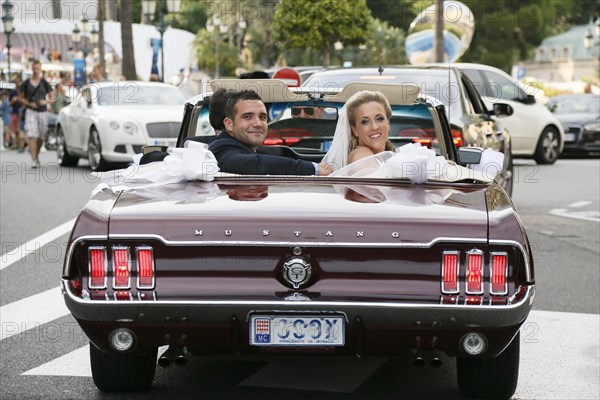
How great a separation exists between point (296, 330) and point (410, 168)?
1.10 m

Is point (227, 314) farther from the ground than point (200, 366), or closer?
farther from the ground

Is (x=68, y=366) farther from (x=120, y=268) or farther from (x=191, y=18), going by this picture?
(x=191, y=18)

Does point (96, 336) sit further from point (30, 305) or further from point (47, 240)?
point (47, 240)

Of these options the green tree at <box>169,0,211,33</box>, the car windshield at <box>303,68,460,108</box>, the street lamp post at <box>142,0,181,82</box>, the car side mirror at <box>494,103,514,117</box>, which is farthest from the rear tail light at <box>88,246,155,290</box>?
the green tree at <box>169,0,211,33</box>

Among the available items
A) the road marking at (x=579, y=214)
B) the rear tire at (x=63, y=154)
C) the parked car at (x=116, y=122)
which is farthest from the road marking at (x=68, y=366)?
the rear tire at (x=63, y=154)

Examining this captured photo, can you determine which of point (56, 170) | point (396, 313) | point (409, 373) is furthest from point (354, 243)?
point (56, 170)

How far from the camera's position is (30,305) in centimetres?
809

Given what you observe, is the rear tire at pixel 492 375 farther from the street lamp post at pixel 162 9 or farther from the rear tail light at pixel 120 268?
the street lamp post at pixel 162 9

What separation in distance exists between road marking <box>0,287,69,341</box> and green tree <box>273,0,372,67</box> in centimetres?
4301

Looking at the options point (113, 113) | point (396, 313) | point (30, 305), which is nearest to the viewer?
point (396, 313)

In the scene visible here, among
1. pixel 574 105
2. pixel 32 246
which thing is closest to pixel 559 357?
pixel 32 246

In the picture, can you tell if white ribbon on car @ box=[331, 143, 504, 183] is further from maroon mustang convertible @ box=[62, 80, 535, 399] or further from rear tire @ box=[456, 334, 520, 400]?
rear tire @ box=[456, 334, 520, 400]

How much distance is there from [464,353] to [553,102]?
2520 centimetres

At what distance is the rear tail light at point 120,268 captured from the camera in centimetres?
478
